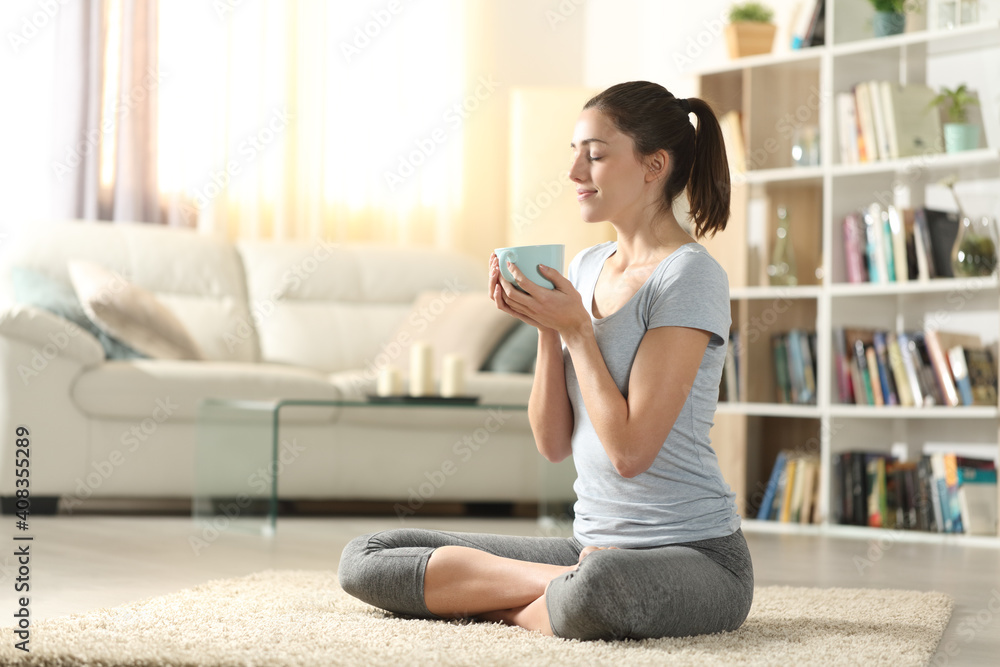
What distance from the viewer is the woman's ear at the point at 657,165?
156 centimetres

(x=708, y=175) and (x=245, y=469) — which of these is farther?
(x=245, y=469)

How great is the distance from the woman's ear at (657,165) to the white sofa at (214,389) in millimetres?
1949

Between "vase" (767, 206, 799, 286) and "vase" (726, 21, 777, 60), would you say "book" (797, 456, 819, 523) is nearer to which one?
"vase" (767, 206, 799, 286)

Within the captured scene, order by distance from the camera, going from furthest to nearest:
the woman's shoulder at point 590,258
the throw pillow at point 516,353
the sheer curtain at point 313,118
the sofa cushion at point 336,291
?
the sheer curtain at point 313,118 → the sofa cushion at point 336,291 → the throw pillow at point 516,353 → the woman's shoulder at point 590,258

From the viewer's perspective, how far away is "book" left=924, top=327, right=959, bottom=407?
3.31 meters

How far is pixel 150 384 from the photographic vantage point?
11.0 feet

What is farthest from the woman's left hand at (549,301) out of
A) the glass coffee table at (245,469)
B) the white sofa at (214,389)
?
the white sofa at (214,389)

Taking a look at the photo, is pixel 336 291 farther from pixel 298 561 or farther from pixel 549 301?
pixel 549 301

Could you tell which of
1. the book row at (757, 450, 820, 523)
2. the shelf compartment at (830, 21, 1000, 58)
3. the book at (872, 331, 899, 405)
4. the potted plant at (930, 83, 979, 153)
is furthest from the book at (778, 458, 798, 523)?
the shelf compartment at (830, 21, 1000, 58)

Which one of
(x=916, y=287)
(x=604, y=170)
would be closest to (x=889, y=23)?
(x=916, y=287)

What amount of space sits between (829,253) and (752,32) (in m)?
0.83

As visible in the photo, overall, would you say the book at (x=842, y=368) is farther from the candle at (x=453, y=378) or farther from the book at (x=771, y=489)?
the candle at (x=453, y=378)

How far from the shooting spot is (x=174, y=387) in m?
3.38

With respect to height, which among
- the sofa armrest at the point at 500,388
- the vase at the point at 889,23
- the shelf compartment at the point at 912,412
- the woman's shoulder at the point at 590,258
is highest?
the vase at the point at 889,23
